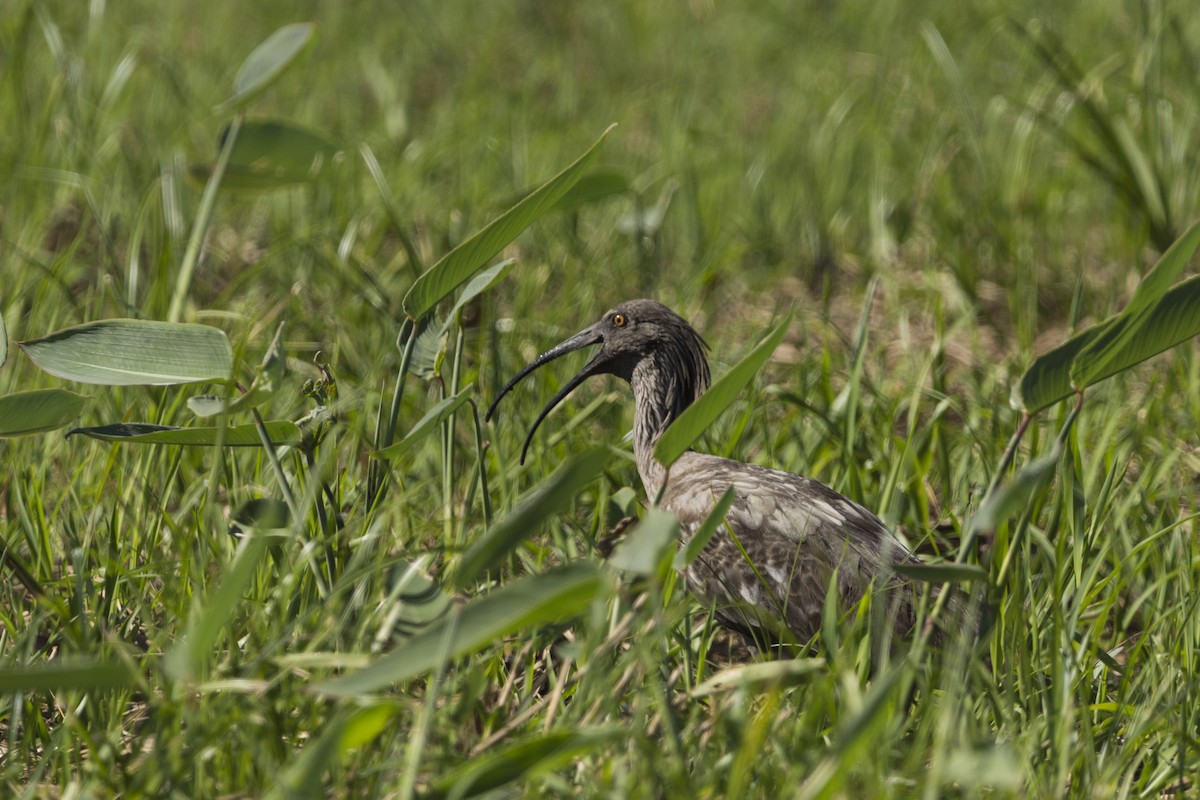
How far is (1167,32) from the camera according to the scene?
22.5 feet

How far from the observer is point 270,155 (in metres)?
3.73

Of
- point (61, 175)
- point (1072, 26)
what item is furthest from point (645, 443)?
point (1072, 26)

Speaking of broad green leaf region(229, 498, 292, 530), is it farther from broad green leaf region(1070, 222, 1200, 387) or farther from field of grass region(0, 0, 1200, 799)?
broad green leaf region(1070, 222, 1200, 387)

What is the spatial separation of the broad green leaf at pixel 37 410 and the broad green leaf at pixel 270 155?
4.24 ft

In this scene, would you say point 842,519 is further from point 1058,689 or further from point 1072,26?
point 1072,26

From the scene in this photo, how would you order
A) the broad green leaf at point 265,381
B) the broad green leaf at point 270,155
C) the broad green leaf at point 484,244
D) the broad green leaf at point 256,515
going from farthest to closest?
the broad green leaf at point 270,155, the broad green leaf at point 256,515, the broad green leaf at point 484,244, the broad green leaf at point 265,381

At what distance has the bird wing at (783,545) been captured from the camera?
3289 millimetres

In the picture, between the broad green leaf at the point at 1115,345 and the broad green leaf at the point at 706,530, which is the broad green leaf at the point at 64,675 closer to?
the broad green leaf at the point at 706,530

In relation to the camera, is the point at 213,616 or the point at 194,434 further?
the point at 194,434

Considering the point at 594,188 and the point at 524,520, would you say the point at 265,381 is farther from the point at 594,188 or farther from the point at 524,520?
the point at 594,188

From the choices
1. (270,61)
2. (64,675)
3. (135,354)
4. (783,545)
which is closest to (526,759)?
(64,675)

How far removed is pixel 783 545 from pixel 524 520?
155 centimetres

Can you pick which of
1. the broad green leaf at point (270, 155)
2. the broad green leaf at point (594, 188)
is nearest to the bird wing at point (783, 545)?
the broad green leaf at point (594, 188)

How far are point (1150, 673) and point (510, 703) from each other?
138 cm
